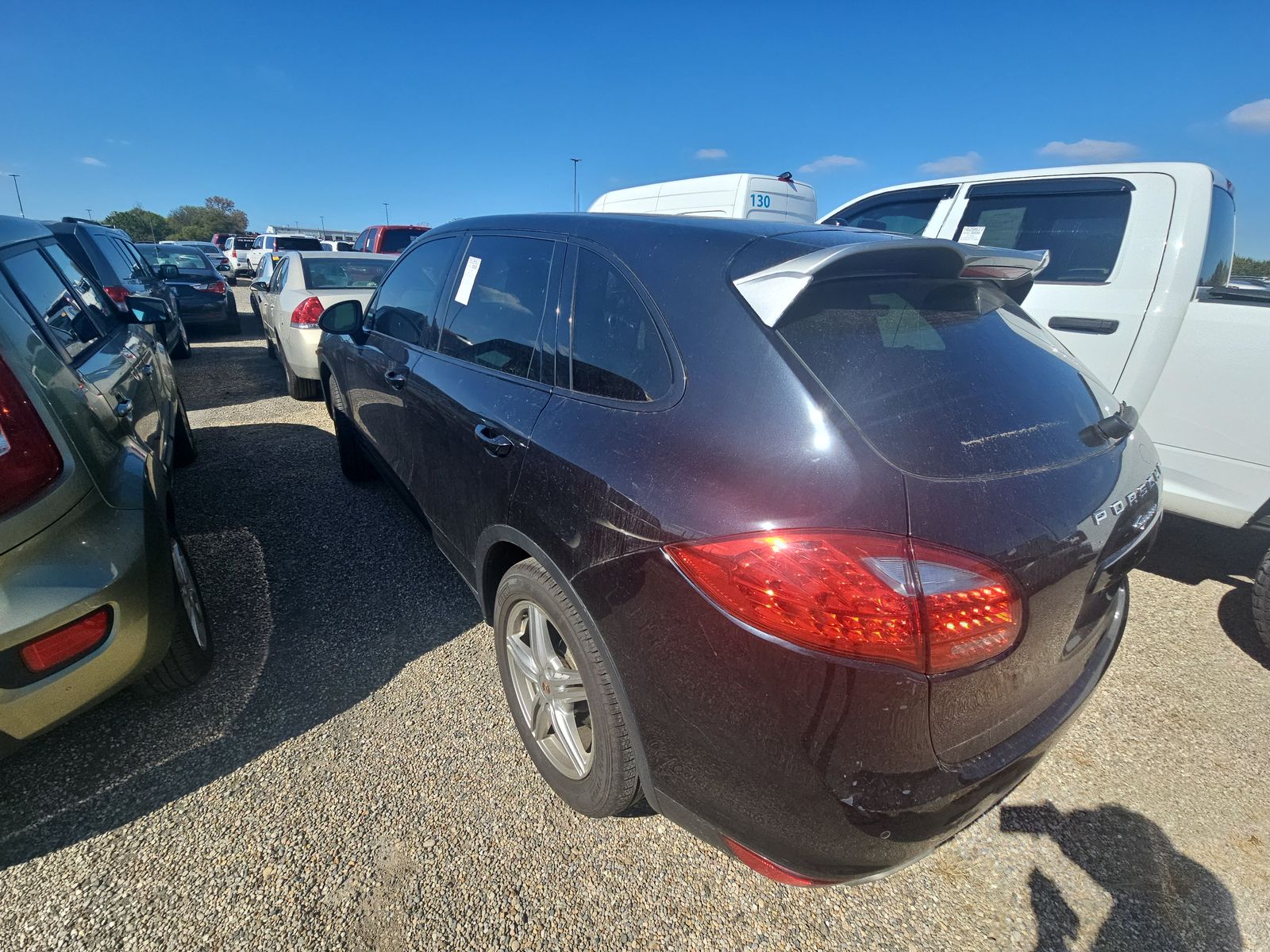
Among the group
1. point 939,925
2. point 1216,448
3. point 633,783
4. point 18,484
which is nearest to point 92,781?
point 18,484

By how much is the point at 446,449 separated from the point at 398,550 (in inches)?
50.7

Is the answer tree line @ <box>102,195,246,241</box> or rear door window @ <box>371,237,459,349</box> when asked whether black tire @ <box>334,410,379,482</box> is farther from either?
tree line @ <box>102,195,246,241</box>

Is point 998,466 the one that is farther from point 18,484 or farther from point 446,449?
point 18,484

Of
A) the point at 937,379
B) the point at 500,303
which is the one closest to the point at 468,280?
the point at 500,303

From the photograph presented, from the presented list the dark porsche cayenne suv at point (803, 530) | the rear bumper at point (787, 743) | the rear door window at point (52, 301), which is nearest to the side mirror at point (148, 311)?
the rear door window at point (52, 301)

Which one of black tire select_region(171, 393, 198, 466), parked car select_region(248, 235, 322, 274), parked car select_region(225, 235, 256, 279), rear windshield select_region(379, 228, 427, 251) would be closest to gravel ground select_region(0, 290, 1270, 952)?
black tire select_region(171, 393, 198, 466)

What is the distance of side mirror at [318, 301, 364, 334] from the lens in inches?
137

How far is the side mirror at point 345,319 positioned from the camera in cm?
347

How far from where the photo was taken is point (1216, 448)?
9.53 ft

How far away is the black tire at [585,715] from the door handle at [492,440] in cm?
36

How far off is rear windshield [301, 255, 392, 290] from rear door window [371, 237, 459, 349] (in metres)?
3.31

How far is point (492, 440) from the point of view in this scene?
199 centimetres

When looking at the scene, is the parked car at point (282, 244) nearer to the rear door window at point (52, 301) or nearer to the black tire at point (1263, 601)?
the rear door window at point (52, 301)

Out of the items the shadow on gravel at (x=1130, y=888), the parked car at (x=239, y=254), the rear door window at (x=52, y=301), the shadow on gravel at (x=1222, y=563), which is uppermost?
the rear door window at (x=52, y=301)
